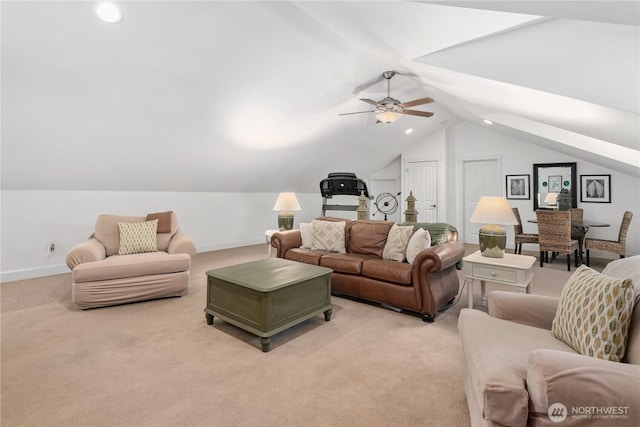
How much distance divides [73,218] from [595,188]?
8890mm

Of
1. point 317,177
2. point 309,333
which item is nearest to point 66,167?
point 309,333

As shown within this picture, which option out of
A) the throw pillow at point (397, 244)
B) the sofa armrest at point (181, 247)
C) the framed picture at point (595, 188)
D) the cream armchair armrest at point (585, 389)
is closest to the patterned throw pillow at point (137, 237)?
the sofa armrest at point (181, 247)

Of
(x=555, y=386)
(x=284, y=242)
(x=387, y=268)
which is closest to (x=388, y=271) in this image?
(x=387, y=268)

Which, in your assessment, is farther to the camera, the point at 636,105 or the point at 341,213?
the point at 341,213

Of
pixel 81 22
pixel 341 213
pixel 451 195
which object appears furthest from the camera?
pixel 341 213

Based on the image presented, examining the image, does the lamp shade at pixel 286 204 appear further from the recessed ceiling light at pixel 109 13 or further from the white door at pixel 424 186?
the white door at pixel 424 186

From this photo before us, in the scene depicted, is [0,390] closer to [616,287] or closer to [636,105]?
[616,287]

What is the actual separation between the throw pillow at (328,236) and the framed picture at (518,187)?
178 inches

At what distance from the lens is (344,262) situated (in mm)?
3510

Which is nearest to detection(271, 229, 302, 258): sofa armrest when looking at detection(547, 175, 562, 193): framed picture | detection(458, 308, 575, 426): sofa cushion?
detection(458, 308, 575, 426): sofa cushion

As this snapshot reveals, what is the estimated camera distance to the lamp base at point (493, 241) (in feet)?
9.80

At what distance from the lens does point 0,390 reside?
6.18 feet

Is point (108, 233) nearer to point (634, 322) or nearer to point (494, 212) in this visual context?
point (494, 212)

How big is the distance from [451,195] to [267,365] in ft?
21.6
